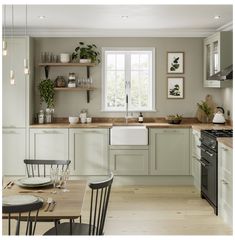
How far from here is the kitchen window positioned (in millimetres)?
6906

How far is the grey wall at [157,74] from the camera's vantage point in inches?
267

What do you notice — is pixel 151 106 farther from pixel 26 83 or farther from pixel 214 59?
pixel 26 83

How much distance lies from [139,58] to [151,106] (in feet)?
2.57

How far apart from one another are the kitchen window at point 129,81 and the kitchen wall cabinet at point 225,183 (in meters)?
2.52

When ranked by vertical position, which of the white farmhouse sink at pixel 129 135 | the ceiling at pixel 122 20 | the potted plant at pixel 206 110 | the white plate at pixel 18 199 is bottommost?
the white plate at pixel 18 199

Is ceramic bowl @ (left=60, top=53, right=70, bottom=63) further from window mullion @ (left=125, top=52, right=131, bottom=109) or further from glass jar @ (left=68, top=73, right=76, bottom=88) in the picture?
window mullion @ (left=125, top=52, right=131, bottom=109)

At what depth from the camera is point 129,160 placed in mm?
6312

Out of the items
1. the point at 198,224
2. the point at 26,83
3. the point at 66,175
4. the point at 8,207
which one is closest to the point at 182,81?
the point at 26,83

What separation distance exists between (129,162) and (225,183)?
2.18 meters

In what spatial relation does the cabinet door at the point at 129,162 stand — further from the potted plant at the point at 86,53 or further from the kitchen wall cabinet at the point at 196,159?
the potted plant at the point at 86,53

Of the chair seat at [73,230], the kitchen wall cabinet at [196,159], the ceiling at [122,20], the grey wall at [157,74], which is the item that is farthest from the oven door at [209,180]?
the chair seat at [73,230]

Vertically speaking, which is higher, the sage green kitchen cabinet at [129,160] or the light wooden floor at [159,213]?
the sage green kitchen cabinet at [129,160]

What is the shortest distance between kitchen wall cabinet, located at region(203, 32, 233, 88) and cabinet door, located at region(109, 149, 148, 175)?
57.6 inches

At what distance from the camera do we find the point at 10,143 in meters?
6.35
